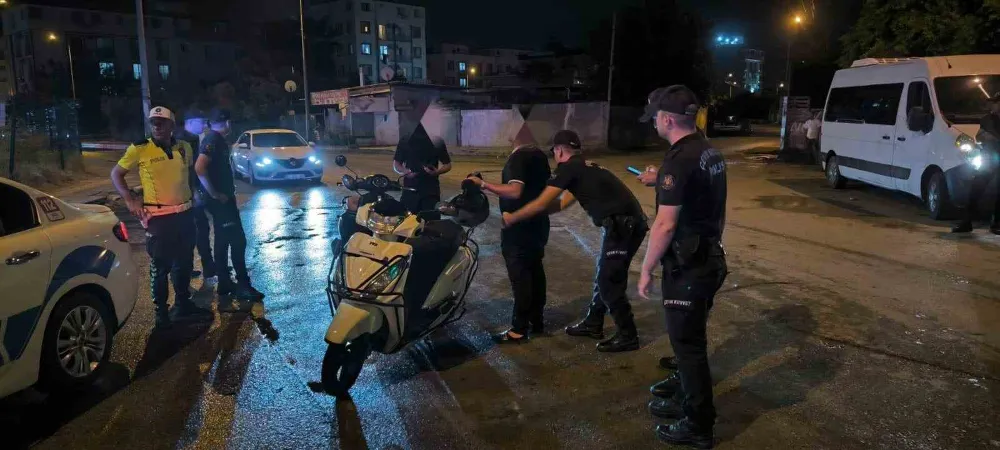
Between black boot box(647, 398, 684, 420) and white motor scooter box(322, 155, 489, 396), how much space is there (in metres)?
1.55

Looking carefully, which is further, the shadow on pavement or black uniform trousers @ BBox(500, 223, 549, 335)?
black uniform trousers @ BBox(500, 223, 549, 335)

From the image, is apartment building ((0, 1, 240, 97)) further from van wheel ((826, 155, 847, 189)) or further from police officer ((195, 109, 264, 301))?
police officer ((195, 109, 264, 301))

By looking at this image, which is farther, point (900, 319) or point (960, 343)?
point (900, 319)

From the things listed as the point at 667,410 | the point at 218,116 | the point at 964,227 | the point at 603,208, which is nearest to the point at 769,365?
the point at 667,410

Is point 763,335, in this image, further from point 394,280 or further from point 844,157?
point 844,157

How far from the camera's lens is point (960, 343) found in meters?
4.88

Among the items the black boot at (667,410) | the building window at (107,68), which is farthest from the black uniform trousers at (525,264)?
the building window at (107,68)

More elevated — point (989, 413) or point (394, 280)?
point (394, 280)

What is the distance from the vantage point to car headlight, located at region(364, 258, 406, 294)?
13.0 feet

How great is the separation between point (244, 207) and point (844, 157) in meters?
11.6

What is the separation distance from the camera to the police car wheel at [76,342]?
12.5ft

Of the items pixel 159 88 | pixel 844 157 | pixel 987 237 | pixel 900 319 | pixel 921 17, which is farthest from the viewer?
pixel 159 88

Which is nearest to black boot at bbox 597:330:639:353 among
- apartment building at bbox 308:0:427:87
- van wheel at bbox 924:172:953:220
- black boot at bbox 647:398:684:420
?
black boot at bbox 647:398:684:420

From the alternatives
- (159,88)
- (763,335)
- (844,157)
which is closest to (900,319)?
(763,335)
